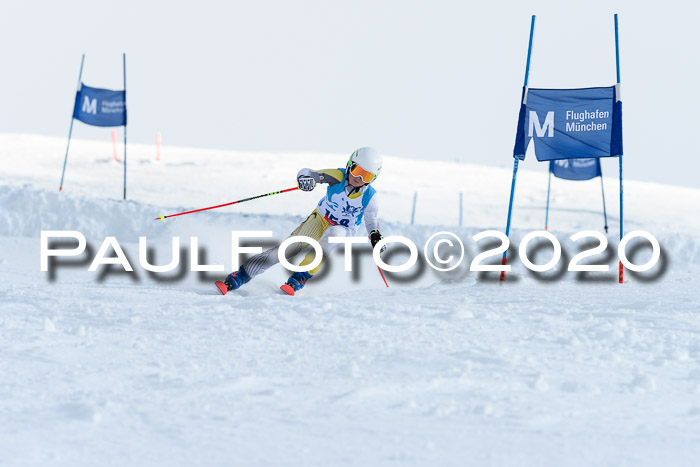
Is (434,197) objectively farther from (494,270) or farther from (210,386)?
(210,386)

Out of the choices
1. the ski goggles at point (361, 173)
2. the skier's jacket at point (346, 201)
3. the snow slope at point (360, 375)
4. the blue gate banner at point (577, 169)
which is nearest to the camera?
the snow slope at point (360, 375)

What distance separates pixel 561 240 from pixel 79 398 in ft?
38.1

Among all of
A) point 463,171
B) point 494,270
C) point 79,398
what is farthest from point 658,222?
point 79,398

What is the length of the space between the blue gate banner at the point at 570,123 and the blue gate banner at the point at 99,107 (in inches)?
389

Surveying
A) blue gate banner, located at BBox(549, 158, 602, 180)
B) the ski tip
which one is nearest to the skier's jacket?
the ski tip

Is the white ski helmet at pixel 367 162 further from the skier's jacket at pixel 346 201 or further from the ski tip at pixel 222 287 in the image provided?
the ski tip at pixel 222 287

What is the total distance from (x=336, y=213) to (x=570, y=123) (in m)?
2.31

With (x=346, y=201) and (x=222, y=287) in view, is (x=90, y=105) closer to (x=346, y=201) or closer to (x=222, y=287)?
(x=222, y=287)

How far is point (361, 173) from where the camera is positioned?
23.5 feet

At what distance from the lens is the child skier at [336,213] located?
7148 millimetres

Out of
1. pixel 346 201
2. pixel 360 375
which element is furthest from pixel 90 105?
pixel 360 375

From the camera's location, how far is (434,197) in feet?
77.9

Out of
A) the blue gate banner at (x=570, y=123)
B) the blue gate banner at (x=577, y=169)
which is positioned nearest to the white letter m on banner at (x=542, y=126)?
the blue gate banner at (x=570, y=123)

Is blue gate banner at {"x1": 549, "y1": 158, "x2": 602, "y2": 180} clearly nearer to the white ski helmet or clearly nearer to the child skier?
the child skier
